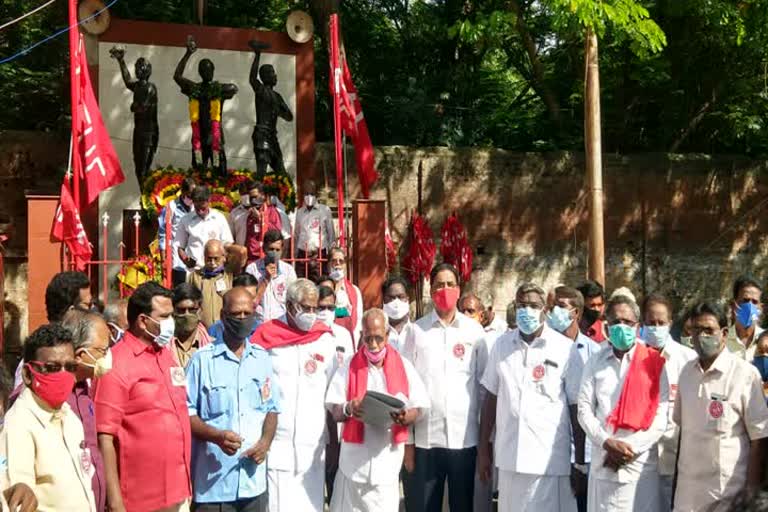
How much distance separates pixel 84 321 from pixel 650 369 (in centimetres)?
309

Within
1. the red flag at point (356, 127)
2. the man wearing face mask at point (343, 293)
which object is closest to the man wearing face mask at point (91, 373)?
the man wearing face mask at point (343, 293)

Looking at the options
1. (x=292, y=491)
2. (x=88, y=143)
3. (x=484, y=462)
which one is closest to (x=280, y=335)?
(x=292, y=491)

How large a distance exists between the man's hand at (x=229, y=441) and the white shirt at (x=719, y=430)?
7.83 ft

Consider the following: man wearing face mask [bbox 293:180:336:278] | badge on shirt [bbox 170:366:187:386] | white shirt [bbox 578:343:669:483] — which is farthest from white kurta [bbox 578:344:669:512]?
man wearing face mask [bbox 293:180:336:278]

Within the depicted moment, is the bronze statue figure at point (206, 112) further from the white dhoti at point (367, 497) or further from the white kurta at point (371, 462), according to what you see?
the white dhoti at point (367, 497)

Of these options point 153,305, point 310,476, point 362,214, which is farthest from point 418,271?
point 153,305

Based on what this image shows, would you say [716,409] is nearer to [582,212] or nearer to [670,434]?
[670,434]

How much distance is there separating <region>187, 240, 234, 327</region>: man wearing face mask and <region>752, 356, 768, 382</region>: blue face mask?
4.18 meters

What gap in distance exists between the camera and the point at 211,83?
507 inches

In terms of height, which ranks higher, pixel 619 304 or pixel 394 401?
pixel 619 304

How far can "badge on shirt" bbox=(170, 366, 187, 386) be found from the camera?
5157 mm

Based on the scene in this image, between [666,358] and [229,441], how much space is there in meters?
2.65

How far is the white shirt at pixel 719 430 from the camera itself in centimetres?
538

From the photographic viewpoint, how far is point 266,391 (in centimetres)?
568
